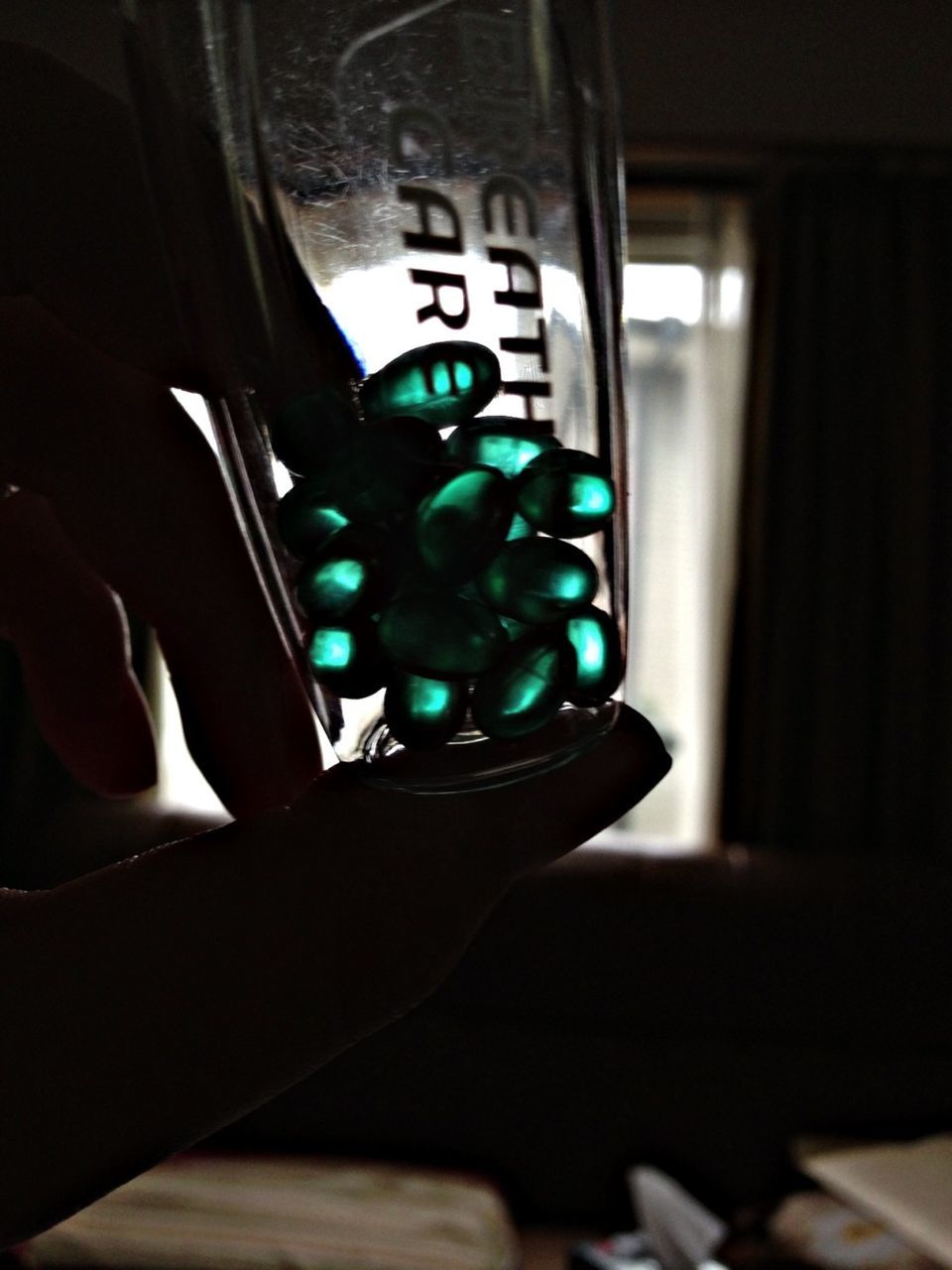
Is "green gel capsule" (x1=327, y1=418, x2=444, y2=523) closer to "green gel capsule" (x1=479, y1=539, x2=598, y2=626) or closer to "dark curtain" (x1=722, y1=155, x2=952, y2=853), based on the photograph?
"green gel capsule" (x1=479, y1=539, x2=598, y2=626)

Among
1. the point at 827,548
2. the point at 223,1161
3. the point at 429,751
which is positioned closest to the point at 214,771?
the point at 429,751

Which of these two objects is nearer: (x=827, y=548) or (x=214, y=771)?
(x=214, y=771)

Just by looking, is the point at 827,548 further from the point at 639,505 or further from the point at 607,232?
the point at 607,232

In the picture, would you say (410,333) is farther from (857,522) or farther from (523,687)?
(857,522)

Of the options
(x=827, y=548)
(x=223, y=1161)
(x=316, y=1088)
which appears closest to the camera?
(x=223, y=1161)

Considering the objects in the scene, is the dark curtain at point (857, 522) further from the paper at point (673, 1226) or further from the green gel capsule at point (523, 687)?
the green gel capsule at point (523, 687)

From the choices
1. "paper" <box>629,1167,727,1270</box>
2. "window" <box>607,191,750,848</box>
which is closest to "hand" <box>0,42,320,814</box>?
"paper" <box>629,1167,727,1270</box>
